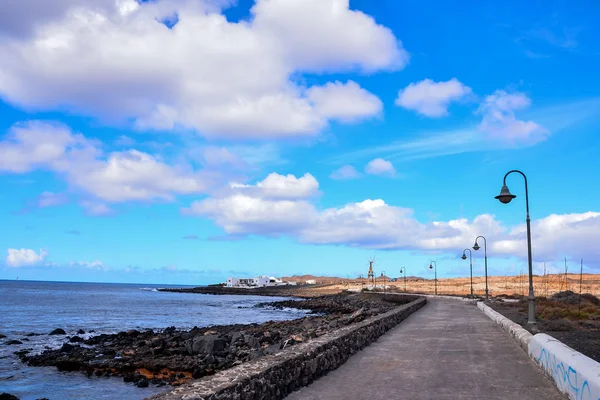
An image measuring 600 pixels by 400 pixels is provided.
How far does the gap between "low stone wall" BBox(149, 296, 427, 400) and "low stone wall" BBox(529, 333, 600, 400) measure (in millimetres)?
3852

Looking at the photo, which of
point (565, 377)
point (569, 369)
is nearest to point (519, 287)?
point (565, 377)

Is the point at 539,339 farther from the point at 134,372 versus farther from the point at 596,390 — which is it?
the point at 134,372

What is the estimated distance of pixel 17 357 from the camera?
81.1 ft

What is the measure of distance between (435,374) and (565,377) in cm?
244

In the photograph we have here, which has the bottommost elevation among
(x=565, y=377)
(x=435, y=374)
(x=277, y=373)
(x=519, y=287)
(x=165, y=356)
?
(x=519, y=287)

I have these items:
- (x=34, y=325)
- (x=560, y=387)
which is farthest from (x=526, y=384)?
(x=34, y=325)

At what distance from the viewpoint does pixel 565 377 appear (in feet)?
25.3

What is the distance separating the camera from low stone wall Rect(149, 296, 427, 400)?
574 centimetres

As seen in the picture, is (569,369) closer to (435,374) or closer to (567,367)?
(567,367)

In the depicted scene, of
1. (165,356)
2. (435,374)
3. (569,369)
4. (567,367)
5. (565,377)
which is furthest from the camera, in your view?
(165,356)

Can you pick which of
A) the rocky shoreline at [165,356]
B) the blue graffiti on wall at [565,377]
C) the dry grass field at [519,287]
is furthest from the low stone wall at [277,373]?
the dry grass field at [519,287]

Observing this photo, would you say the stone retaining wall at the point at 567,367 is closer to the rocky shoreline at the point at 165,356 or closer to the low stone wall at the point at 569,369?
the low stone wall at the point at 569,369

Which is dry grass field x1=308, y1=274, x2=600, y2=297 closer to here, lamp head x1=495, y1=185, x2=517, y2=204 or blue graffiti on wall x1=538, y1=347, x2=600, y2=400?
lamp head x1=495, y1=185, x2=517, y2=204

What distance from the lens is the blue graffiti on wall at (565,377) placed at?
6.57m
